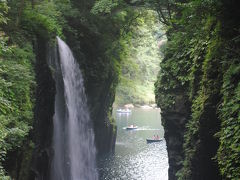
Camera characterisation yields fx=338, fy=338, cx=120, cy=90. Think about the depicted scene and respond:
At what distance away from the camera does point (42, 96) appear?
41.8 feet

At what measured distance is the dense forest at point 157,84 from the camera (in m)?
7.66

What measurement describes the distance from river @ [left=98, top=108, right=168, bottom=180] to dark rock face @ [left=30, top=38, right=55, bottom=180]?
22.1ft

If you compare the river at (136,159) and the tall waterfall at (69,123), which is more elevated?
the tall waterfall at (69,123)

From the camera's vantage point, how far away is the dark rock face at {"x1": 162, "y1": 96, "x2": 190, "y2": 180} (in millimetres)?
12543

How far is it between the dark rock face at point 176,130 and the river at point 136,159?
5.57 metres

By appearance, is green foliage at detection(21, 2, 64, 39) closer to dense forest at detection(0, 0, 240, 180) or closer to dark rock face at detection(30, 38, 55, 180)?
dense forest at detection(0, 0, 240, 180)

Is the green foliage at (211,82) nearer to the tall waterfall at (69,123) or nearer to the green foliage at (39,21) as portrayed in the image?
the green foliage at (39,21)

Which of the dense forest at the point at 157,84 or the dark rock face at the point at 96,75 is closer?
the dense forest at the point at 157,84

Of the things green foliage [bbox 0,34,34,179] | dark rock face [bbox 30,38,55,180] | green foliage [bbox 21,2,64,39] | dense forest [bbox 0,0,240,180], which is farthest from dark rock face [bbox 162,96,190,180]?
green foliage [bbox 21,2,64,39]

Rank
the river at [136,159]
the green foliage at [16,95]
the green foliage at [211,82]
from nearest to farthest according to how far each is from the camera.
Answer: the green foliage at [211,82] → the green foliage at [16,95] → the river at [136,159]

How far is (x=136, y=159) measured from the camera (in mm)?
23062

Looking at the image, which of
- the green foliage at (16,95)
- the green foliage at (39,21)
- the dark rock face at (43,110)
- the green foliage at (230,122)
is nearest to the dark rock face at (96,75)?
the green foliage at (39,21)

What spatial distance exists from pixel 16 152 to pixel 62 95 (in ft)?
24.2

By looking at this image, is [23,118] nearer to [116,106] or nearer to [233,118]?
[233,118]
